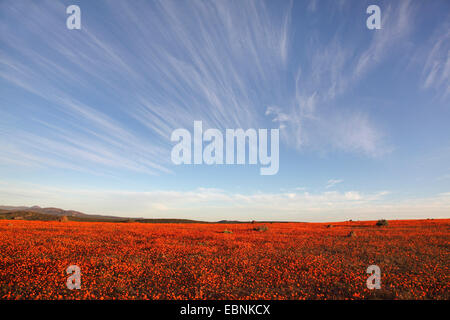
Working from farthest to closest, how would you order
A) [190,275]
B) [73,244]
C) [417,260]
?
[73,244], [417,260], [190,275]

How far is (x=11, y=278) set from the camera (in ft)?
28.5

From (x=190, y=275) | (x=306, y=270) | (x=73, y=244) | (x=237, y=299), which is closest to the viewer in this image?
(x=237, y=299)

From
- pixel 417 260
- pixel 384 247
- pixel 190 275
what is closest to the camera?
pixel 190 275

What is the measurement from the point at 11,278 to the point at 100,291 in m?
4.39

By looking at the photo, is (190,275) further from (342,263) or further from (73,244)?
(73,244)

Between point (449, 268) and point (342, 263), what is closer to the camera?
point (449, 268)

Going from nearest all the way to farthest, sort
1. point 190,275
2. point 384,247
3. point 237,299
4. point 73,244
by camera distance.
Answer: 1. point 237,299
2. point 190,275
3. point 73,244
4. point 384,247
